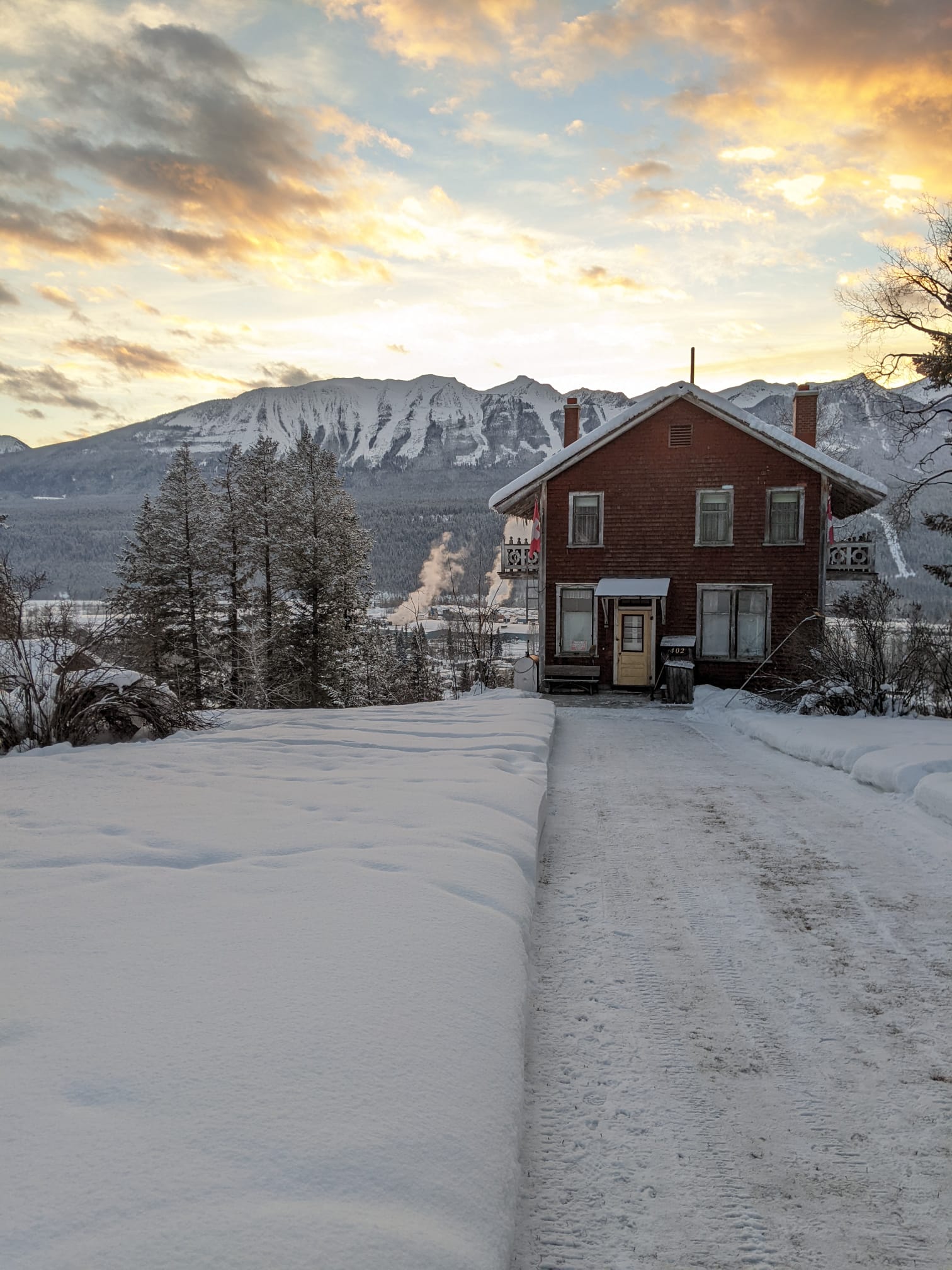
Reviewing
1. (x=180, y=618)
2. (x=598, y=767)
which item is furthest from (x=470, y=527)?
(x=598, y=767)

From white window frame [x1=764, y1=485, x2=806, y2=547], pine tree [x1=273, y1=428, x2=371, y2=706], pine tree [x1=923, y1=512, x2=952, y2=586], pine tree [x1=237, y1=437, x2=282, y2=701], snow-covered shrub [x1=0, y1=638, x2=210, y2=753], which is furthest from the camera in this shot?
pine tree [x1=237, y1=437, x2=282, y2=701]

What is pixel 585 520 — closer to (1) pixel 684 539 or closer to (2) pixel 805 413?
(1) pixel 684 539

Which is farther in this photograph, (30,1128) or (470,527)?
(470,527)

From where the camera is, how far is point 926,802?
7352 millimetres

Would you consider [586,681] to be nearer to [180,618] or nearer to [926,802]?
[926,802]

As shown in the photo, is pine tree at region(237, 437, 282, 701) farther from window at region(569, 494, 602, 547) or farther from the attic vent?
the attic vent

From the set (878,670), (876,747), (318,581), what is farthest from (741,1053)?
(318,581)

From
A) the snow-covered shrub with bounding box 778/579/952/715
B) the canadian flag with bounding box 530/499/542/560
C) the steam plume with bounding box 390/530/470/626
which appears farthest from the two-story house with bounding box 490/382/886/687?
the steam plume with bounding box 390/530/470/626

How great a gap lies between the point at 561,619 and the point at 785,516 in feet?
22.1

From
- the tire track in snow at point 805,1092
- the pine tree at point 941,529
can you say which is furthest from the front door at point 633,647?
the tire track in snow at point 805,1092

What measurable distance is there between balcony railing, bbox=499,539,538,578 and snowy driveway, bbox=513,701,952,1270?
17323 millimetres

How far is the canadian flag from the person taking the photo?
870 inches

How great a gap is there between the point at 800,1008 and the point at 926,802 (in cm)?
454

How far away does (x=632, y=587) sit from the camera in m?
21.1
